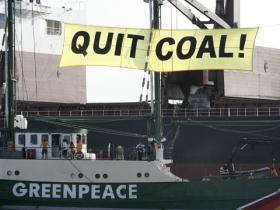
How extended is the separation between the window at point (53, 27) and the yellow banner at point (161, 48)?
2169 centimetres

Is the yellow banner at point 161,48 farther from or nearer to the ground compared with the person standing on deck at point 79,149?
farther from the ground

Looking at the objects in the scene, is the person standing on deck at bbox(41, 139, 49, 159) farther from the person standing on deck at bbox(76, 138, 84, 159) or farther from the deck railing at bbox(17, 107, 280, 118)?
the deck railing at bbox(17, 107, 280, 118)

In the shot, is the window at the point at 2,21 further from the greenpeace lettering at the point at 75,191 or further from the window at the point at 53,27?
the greenpeace lettering at the point at 75,191

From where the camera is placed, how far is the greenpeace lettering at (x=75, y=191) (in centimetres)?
2828

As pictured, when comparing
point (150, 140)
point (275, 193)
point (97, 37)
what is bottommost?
point (275, 193)

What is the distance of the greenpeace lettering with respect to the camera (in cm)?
2828

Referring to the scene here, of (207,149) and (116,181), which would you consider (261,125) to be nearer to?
(207,149)

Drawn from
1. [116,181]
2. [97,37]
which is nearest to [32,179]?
[116,181]

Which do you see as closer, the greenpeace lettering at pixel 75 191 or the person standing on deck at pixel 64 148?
the greenpeace lettering at pixel 75 191

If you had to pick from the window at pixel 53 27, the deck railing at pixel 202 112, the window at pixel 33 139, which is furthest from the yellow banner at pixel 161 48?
the window at pixel 53 27

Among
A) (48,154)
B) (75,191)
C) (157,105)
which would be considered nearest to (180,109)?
(157,105)

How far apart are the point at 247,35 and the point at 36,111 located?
18049mm

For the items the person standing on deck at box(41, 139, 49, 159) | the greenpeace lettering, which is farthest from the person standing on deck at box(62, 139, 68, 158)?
the greenpeace lettering

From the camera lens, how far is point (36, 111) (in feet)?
148
